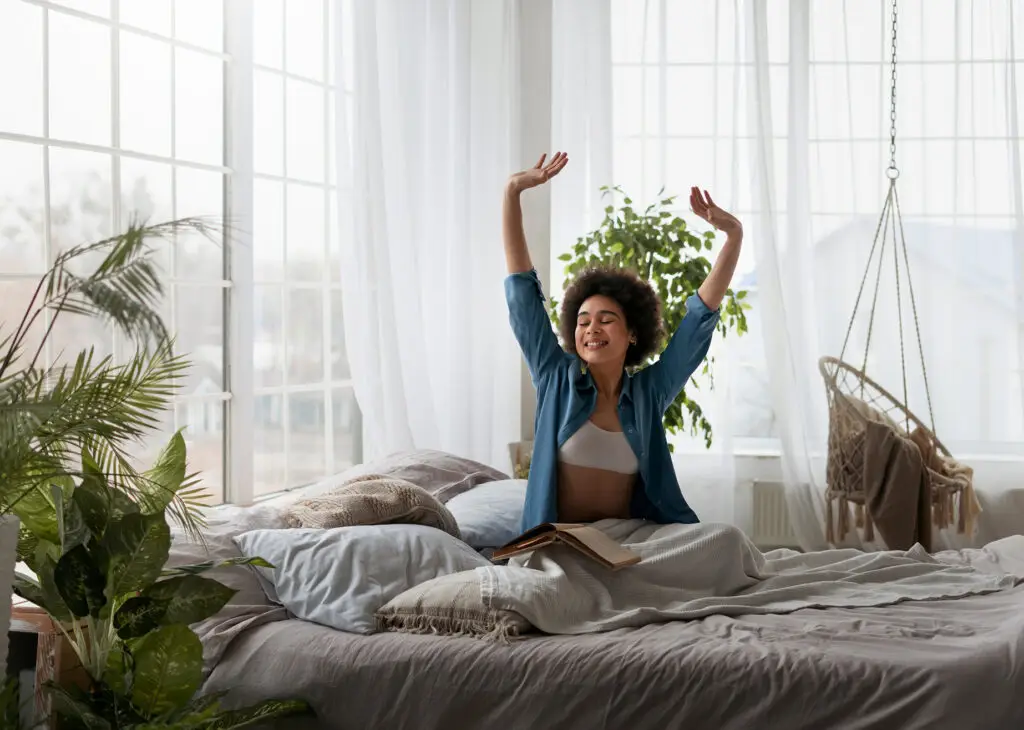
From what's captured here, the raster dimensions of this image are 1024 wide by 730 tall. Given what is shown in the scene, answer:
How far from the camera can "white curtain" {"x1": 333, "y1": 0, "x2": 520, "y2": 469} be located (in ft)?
14.4

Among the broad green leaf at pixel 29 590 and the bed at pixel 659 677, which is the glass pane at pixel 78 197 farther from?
the bed at pixel 659 677

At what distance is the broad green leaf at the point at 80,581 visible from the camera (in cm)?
211

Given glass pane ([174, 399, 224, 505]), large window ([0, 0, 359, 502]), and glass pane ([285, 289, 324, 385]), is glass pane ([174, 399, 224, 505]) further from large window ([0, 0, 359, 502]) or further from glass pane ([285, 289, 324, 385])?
glass pane ([285, 289, 324, 385])

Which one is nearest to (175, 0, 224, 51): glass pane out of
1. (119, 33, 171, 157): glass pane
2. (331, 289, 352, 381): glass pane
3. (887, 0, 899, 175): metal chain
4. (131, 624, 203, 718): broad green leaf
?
(119, 33, 171, 157): glass pane

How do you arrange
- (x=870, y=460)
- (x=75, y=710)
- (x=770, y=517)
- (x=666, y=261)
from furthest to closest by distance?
(x=770, y=517)
(x=666, y=261)
(x=870, y=460)
(x=75, y=710)

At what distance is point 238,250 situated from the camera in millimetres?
4078

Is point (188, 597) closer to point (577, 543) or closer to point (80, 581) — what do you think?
point (80, 581)

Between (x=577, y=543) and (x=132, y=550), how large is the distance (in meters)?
0.91

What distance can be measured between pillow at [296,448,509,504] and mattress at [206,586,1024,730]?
1.09 meters

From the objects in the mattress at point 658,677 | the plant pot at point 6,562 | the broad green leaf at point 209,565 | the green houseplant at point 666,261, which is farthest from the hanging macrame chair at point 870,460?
the plant pot at point 6,562

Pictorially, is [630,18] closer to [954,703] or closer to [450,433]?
[450,433]

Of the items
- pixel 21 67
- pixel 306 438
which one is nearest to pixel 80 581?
pixel 21 67

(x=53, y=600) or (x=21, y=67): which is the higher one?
(x=21, y=67)

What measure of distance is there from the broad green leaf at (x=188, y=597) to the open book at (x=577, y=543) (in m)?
0.62
